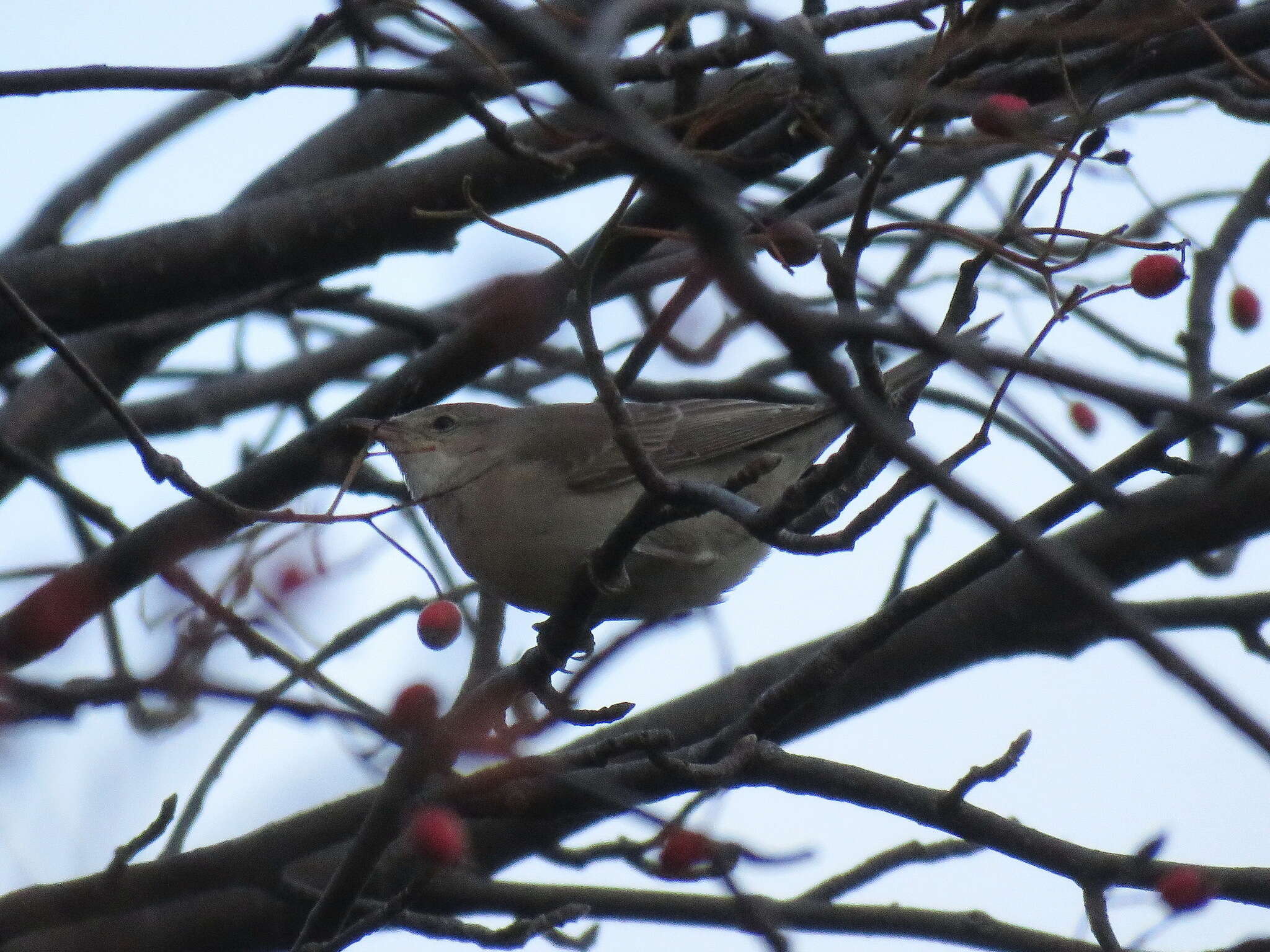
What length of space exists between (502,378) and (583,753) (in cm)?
396

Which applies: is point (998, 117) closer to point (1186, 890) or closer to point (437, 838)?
point (1186, 890)

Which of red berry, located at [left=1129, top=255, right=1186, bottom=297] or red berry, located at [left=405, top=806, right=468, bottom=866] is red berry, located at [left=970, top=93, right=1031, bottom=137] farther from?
red berry, located at [left=405, top=806, right=468, bottom=866]

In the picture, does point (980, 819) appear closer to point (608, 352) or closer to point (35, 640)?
point (35, 640)

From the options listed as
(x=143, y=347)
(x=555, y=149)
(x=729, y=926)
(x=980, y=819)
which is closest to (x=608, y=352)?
(x=555, y=149)

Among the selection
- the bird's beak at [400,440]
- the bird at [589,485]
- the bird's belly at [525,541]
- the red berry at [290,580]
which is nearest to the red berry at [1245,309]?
the bird at [589,485]

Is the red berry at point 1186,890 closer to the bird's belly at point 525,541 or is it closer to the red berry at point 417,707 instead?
the red berry at point 417,707

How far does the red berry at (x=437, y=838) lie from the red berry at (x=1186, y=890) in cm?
161

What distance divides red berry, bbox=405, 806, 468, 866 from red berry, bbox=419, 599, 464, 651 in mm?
540

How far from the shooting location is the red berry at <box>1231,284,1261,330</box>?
5.23 meters

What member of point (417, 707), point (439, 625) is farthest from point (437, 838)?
point (439, 625)

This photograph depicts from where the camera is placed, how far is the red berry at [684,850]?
11.1 feet

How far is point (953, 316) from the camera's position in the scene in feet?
9.57

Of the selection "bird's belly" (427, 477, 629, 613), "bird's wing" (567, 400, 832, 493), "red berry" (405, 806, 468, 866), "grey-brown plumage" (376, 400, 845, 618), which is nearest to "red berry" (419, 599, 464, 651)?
"red berry" (405, 806, 468, 866)

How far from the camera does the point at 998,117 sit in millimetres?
3098
